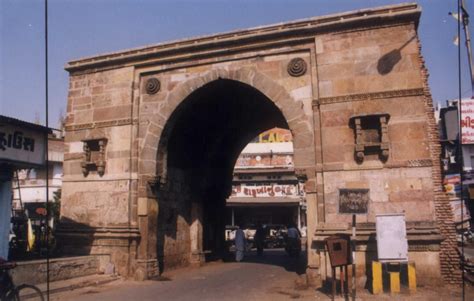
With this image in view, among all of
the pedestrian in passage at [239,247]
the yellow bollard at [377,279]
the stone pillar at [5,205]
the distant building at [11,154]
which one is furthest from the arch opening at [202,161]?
the yellow bollard at [377,279]

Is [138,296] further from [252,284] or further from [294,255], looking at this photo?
[294,255]

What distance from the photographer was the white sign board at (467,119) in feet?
55.0

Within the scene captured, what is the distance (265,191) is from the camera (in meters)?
32.6

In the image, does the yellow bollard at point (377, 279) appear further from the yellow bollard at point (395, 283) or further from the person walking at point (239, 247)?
the person walking at point (239, 247)

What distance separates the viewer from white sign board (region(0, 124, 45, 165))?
32.9 feet

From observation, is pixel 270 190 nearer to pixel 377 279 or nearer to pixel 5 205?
pixel 5 205

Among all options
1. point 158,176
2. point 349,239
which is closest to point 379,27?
point 349,239

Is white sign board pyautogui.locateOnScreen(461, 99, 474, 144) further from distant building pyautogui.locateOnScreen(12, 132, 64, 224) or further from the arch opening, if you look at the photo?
distant building pyautogui.locateOnScreen(12, 132, 64, 224)

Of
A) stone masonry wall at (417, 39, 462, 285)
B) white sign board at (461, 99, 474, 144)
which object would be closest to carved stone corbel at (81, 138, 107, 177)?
stone masonry wall at (417, 39, 462, 285)

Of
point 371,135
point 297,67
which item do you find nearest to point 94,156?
point 297,67

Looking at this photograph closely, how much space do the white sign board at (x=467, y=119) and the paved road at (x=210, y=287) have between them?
31.5 feet

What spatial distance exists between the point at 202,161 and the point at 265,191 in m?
18.1

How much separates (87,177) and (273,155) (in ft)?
77.7

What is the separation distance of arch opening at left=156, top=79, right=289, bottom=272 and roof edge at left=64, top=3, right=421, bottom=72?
125cm
